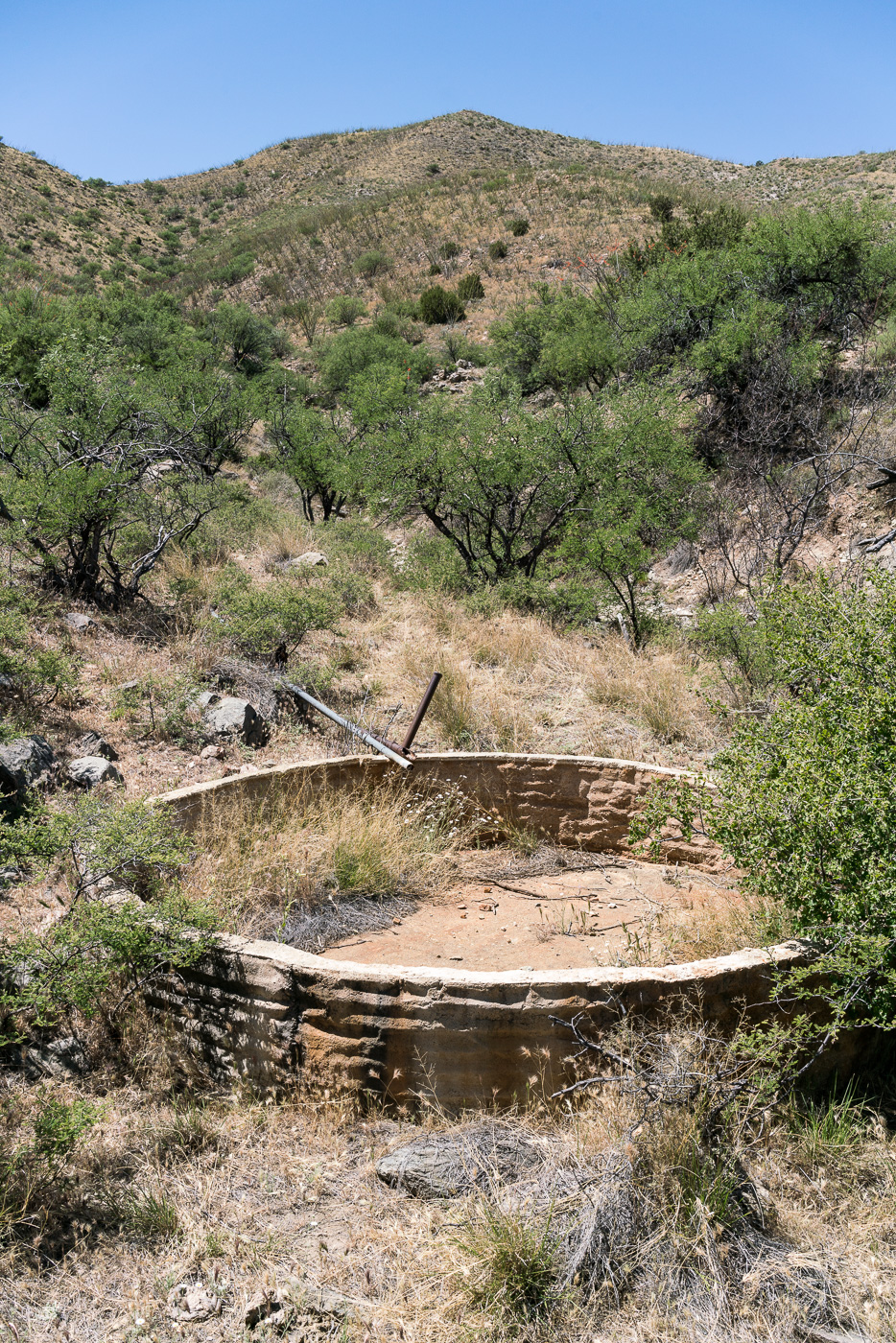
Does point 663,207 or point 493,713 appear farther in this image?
point 663,207

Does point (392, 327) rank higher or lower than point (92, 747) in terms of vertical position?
higher

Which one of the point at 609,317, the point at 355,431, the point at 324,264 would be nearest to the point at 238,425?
the point at 355,431

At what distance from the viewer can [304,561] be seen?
11.0m

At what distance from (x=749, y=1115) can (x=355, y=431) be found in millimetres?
13208

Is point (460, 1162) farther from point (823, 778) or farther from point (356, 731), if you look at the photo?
point (356, 731)

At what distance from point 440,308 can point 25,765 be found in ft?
74.1

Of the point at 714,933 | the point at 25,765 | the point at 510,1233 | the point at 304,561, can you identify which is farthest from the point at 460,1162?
the point at 304,561

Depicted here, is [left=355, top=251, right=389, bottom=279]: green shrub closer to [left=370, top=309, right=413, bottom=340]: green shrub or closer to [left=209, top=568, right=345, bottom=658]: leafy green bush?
[left=370, top=309, right=413, bottom=340]: green shrub

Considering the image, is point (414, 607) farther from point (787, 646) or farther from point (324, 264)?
point (324, 264)

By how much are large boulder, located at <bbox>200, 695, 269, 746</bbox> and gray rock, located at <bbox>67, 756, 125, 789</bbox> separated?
1040 millimetres

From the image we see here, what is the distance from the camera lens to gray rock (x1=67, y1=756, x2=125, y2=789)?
5.46 metres

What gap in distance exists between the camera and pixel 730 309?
507 inches

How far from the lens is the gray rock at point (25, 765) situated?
4957 mm

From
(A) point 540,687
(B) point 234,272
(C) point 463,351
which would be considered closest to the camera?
(A) point 540,687
